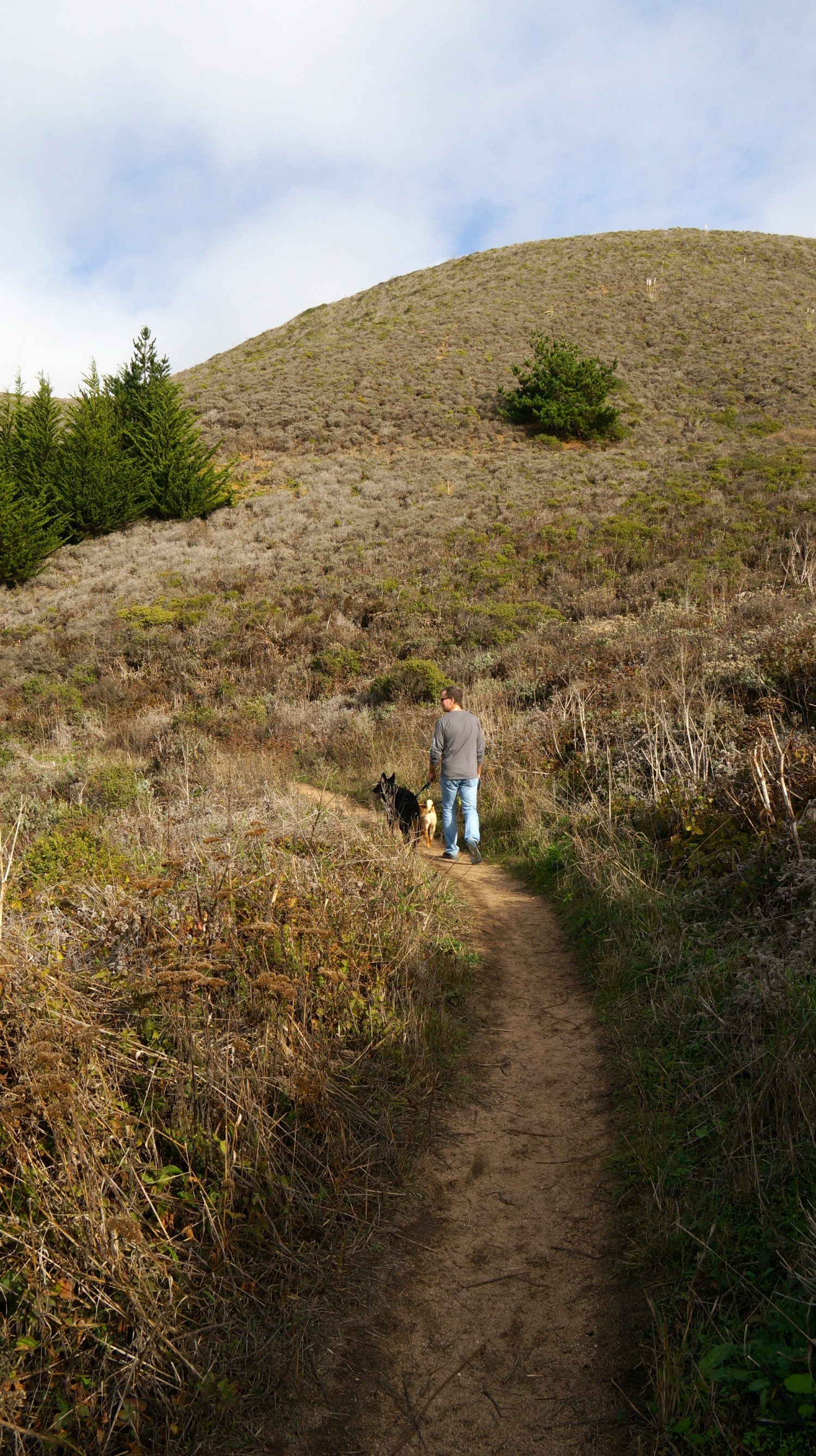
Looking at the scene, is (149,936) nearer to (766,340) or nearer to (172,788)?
(172,788)

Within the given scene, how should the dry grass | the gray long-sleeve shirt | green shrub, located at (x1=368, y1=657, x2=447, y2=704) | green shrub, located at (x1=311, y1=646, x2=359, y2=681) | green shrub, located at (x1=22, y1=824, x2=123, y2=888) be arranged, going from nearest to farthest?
A: 1. the dry grass
2. green shrub, located at (x1=22, y1=824, x2=123, y2=888)
3. the gray long-sleeve shirt
4. green shrub, located at (x1=368, y1=657, x2=447, y2=704)
5. green shrub, located at (x1=311, y1=646, x2=359, y2=681)

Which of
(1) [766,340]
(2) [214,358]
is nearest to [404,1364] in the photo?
(1) [766,340]

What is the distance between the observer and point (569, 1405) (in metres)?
2.46

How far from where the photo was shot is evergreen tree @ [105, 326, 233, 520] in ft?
89.6

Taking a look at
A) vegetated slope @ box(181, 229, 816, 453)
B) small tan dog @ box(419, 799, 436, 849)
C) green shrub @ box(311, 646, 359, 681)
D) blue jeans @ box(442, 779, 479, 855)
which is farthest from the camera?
vegetated slope @ box(181, 229, 816, 453)

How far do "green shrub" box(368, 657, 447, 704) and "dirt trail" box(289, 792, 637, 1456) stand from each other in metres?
9.56

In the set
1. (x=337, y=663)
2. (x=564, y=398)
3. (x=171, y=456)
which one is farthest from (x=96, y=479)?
(x=564, y=398)

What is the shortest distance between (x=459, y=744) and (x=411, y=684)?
19.8ft

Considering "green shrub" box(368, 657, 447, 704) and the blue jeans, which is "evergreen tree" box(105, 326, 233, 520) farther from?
the blue jeans

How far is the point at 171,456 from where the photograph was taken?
1072 inches

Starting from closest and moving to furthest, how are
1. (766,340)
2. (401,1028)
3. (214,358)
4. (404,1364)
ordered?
(404,1364) → (401,1028) → (766,340) → (214,358)

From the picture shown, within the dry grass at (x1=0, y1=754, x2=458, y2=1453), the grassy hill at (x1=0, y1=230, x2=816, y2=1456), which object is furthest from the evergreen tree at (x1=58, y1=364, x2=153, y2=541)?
the dry grass at (x1=0, y1=754, x2=458, y2=1453)

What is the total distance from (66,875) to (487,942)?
2.96 meters

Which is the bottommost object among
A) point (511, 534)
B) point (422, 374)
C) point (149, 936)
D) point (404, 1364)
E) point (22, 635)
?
point (404, 1364)
